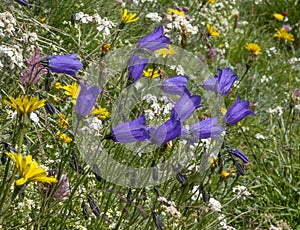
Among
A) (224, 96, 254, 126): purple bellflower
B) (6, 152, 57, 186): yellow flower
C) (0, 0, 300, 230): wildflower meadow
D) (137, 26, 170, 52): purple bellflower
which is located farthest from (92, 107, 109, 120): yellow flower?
(6, 152, 57, 186): yellow flower

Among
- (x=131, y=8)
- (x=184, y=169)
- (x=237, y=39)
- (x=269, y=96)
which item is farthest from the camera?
(x=237, y=39)

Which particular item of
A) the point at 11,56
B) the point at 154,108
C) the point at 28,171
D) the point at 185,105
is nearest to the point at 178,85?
the point at 185,105

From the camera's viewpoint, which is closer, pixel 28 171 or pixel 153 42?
pixel 28 171

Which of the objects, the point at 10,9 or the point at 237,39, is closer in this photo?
the point at 10,9

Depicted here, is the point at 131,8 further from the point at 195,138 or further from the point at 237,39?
the point at 195,138

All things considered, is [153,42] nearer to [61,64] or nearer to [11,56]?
[61,64]

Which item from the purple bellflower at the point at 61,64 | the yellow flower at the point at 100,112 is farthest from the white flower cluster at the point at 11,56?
the yellow flower at the point at 100,112

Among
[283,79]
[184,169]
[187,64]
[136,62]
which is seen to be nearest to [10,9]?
[136,62]
